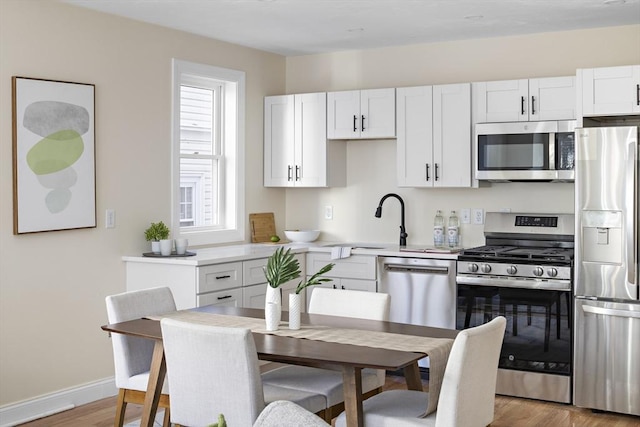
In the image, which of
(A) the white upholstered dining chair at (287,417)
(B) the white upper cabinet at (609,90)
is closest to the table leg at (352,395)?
(A) the white upholstered dining chair at (287,417)

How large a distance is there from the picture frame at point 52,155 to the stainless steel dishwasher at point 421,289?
2.04 meters

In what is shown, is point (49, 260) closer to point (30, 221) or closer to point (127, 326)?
point (30, 221)

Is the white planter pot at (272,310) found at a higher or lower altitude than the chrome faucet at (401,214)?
lower

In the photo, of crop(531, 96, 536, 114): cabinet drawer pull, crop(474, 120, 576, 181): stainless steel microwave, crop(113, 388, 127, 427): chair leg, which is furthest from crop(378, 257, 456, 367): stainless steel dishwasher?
crop(113, 388, 127, 427): chair leg

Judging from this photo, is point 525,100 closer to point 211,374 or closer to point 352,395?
point 352,395

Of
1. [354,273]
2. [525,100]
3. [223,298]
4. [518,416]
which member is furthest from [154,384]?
[525,100]

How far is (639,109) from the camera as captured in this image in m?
4.74

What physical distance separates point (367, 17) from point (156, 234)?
6.40 feet

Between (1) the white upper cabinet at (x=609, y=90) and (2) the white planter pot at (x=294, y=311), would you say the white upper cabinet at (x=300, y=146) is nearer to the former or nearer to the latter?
(1) the white upper cabinet at (x=609, y=90)

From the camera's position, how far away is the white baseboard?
4371mm

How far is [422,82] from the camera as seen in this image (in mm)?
5910

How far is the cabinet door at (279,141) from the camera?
6176mm

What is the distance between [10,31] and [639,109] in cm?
366

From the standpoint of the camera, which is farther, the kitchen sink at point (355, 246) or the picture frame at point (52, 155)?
the kitchen sink at point (355, 246)
